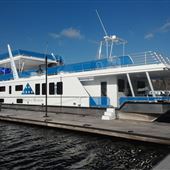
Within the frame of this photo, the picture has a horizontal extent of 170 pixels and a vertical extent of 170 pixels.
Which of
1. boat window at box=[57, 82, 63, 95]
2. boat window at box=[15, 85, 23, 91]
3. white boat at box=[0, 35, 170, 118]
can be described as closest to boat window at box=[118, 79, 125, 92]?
white boat at box=[0, 35, 170, 118]

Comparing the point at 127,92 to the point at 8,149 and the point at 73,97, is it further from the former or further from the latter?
the point at 8,149

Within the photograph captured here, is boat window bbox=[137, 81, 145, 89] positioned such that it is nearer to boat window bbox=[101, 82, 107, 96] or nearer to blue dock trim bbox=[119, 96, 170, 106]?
boat window bbox=[101, 82, 107, 96]

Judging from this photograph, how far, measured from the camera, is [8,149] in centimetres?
1090

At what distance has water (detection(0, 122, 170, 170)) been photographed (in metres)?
8.84

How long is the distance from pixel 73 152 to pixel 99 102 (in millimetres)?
7863

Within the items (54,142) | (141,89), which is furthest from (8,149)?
(141,89)

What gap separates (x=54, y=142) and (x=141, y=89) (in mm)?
10279

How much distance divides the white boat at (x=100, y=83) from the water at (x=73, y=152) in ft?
15.9

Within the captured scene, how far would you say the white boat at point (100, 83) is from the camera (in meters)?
16.1

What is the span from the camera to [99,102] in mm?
18031

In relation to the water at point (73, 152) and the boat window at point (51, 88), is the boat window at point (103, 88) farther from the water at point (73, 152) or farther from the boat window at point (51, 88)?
the water at point (73, 152)

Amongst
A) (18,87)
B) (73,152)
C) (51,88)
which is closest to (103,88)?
(51,88)

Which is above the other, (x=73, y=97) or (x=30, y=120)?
(x=73, y=97)

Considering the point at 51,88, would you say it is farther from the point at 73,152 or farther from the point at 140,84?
the point at 73,152
